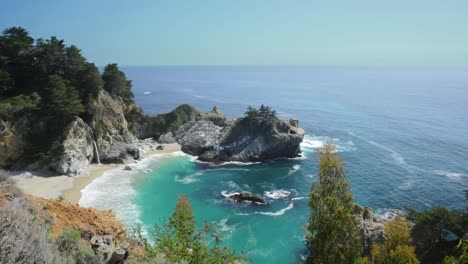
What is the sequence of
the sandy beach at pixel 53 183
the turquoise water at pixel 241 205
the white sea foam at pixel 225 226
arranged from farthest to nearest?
the sandy beach at pixel 53 183 → the white sea foam at pixel 225 226 → the turquoise water at pixel 241 205

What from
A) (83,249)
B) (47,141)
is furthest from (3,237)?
(47,141)

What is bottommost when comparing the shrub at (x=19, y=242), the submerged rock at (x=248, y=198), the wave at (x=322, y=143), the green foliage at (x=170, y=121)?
the submerged rock at (x=248, y=198)

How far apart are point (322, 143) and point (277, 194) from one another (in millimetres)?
32491

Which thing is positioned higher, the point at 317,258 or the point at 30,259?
the point at 30,259

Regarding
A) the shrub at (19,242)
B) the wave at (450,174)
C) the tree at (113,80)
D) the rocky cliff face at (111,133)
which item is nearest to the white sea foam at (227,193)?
the rocky cliff face at (111,133)

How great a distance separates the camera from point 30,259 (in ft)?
30.1

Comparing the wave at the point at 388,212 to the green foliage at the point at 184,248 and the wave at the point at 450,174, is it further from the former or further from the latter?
the green foliage at the point at 184,248

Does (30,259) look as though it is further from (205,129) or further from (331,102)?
(331,102)

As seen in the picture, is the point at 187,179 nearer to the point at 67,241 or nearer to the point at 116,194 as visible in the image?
the point at 116,194

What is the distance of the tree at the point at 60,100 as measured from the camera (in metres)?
53.2

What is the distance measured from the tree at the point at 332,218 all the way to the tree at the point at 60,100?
48.4 metres

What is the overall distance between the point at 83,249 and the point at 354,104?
134 metres

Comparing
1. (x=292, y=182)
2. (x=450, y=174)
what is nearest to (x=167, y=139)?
(x=292, y=182)

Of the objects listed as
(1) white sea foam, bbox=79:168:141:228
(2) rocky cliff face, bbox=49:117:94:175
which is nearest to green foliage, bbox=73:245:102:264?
(1) white sea foam, bbox=79:168:141:228
